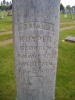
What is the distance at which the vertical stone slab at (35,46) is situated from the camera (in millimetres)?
1502

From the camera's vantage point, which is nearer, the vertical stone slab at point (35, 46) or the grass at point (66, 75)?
the vertical stone slab at point (35, 46)

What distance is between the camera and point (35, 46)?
1.67 metres

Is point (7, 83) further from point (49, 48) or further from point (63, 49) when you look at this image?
point (63, 49)

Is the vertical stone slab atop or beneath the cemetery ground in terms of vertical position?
atop

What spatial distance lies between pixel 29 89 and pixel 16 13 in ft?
3.99

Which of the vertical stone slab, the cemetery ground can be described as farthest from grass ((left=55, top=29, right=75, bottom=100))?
the vertical stone slab

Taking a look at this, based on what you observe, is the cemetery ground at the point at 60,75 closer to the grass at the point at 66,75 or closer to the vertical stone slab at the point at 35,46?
the grass at the point at 66,75

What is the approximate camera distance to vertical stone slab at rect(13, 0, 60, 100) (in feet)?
4.93

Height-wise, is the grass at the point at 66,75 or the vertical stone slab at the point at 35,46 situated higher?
the vertical stone slab at the point at 35,46

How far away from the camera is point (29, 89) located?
1925 millimetres

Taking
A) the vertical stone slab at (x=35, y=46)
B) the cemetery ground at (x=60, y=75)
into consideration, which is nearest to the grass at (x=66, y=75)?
the cemetery ground at (x=60, y=75)

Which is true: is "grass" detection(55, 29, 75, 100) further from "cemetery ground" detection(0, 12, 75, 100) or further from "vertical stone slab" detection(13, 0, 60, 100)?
"vertical stone slab" detection(13, 0, 60, 100)

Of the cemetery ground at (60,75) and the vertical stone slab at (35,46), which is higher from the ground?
the vertical stone slab at (35,46)

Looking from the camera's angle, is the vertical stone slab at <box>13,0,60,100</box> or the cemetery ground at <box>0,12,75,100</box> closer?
the vertical stone slab at <box>13,0,60,100</box>
